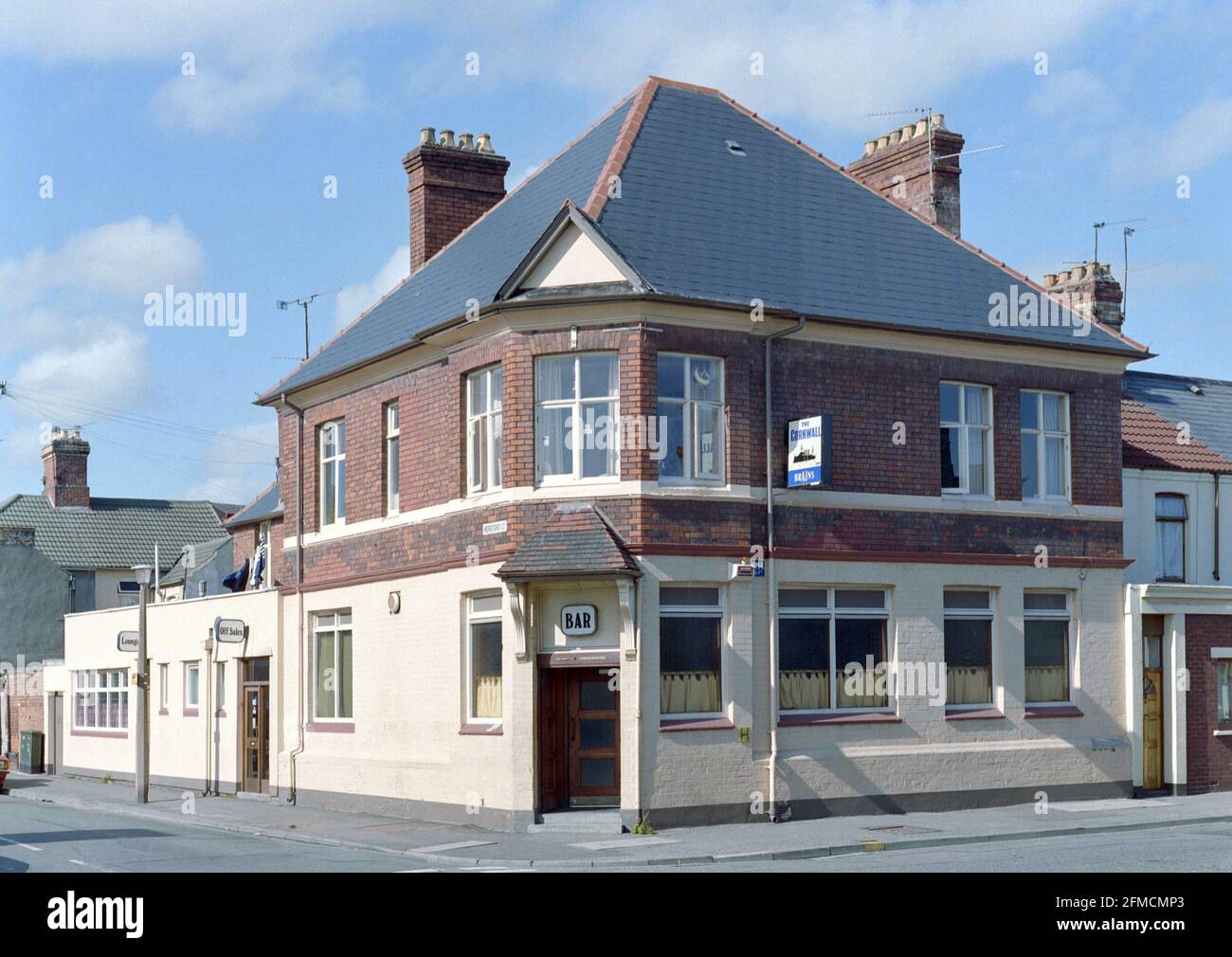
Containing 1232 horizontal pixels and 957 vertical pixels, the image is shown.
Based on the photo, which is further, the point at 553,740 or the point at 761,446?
the point at 761,446

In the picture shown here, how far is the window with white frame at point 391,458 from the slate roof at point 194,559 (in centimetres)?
2651

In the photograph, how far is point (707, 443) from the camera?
23.0 metres

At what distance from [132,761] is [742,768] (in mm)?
20407

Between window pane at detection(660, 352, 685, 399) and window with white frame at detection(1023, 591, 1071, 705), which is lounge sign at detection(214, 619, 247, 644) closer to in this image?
window pane at detection(660, 352, 685, 399)

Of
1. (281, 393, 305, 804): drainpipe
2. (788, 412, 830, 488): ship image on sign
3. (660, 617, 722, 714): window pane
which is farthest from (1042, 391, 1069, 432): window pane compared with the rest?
(281, 393, 305, 804): drainpipe

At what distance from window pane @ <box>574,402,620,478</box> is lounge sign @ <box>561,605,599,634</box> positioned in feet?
6.27

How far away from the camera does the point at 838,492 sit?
78.6 ft

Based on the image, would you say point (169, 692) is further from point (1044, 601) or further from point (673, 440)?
point (1044, 601)

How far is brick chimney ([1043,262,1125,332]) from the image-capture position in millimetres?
33344

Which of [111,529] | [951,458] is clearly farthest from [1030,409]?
[111,529]

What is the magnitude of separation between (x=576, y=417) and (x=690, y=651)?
12.2 ft

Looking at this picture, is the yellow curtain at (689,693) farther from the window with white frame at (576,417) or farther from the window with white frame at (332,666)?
the window with white frame at (332,666)

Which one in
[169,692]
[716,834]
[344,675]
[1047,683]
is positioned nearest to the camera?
[716,834]

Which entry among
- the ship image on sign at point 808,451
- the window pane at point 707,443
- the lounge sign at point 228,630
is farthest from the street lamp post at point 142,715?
the ship image on sign at point 808,451
